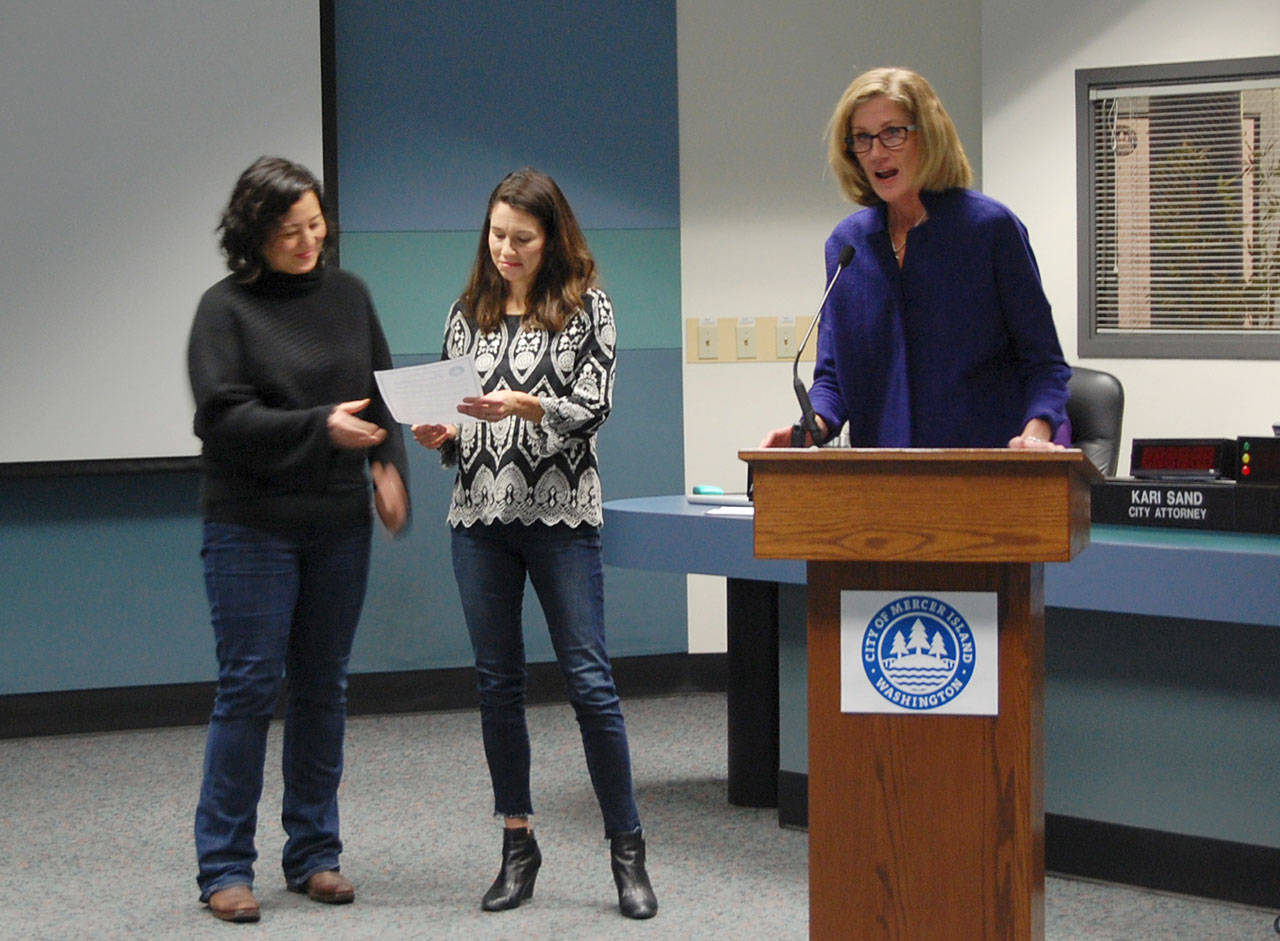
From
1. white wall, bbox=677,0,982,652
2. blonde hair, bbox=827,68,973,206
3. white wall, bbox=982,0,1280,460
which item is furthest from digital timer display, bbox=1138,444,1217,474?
white wall, bbox=677,0,982,652

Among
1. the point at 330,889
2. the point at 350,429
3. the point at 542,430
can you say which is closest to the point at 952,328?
the point at 542,430

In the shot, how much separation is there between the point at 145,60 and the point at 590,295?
2366mm

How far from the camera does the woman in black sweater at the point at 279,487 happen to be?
2.74 meters

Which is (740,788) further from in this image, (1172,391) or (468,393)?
(1172,391)

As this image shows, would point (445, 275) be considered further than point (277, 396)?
Yes

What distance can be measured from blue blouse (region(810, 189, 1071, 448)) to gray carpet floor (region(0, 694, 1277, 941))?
3.77ft

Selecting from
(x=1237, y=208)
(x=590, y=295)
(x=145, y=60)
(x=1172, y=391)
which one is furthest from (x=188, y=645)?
(x=1237, y=208)

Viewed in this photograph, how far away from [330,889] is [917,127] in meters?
1.87

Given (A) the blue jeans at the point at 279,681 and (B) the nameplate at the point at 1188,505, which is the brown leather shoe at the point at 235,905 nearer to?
(A) the blue jeans at the point at 279,681

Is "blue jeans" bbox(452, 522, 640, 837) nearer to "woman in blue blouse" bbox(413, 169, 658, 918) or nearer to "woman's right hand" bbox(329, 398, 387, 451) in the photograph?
"woman in blue blouse" bbox(413, 169, 658, 918)

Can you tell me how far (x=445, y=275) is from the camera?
488 centimetres

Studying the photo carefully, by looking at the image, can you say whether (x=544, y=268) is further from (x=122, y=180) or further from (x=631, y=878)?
(x=122, y=180)

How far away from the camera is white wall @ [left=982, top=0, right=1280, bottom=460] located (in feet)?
14.5

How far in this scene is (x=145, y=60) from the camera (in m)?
4.47
